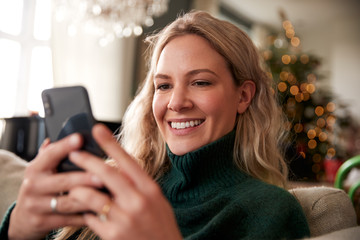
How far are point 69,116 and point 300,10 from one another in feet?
25.5

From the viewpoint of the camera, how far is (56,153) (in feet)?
2.02

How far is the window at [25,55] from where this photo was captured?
13.2 feet

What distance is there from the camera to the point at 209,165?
1087 millimetres

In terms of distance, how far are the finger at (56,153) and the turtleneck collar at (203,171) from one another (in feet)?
1.63

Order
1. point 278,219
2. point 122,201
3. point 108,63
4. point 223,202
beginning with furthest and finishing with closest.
Result: 1. point 108,63
2. point 223,202
3. point 278,219
4. point 122,201

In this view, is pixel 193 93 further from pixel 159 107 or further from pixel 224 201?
pixel 224 201

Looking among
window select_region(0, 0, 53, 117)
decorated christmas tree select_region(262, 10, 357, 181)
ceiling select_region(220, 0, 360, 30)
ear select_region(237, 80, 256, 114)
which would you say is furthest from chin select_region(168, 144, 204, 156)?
ceiling select_region(220, 0, 360, 30)

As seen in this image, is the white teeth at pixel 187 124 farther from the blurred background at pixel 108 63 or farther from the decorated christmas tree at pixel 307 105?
the decorated christmas tree at pixel 307 105

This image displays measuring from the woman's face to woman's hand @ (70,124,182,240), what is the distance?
1.69ft

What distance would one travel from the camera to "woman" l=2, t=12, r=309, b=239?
69cm

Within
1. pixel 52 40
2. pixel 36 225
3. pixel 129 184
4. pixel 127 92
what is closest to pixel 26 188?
pixel 36 225

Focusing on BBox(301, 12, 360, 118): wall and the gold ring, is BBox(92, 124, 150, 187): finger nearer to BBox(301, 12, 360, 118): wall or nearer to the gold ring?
the gold ring

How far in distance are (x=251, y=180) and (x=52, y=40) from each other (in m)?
3.48

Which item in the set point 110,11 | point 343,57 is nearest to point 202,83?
point 110,11
